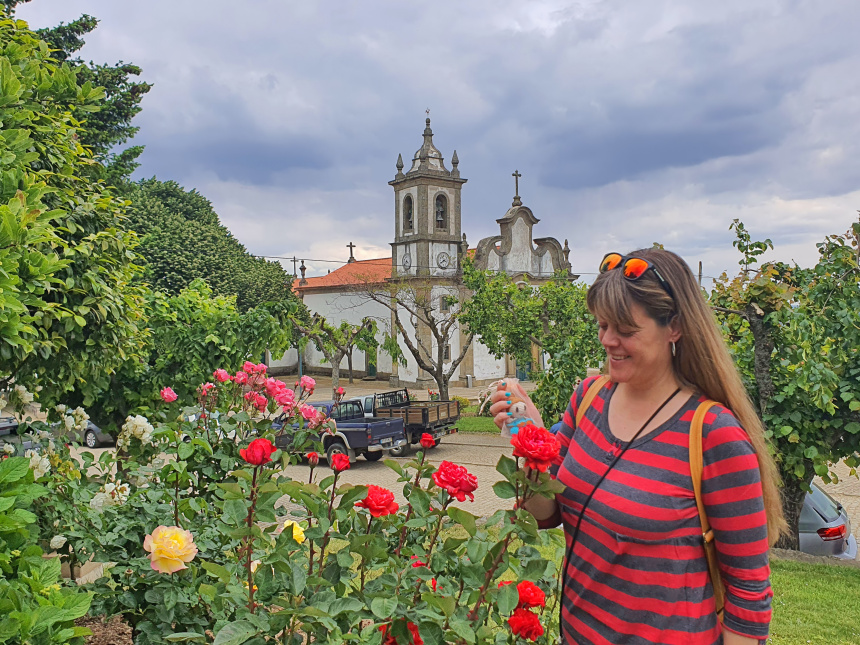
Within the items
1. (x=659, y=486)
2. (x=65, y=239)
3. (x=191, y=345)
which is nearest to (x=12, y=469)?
(x=659, y=486)

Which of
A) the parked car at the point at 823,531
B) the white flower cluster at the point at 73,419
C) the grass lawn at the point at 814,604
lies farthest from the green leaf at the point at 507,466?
the parked car at the point at 823,531

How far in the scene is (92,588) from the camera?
2559 millimetres

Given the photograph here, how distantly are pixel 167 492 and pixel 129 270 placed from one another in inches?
73.4

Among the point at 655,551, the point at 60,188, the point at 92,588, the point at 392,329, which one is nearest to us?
the point at 655,551

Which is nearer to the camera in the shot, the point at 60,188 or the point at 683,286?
the point at 683,286

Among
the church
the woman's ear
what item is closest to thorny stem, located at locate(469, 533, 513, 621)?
the woman's ear

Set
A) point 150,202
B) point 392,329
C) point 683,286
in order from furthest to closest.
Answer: point 392,329 < point 150,202 < point 683,286

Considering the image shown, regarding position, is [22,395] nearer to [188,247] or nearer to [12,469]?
[12,469]

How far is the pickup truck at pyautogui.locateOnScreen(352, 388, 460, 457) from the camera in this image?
14.9 meters

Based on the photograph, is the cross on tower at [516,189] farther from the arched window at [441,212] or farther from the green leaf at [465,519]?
the green leaf at [465,519]

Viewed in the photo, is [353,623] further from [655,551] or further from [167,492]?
[167,492]

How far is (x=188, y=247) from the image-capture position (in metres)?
26.6

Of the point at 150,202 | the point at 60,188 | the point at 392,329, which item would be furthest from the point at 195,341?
the point at 392,329

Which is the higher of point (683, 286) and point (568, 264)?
point (568, 264)
